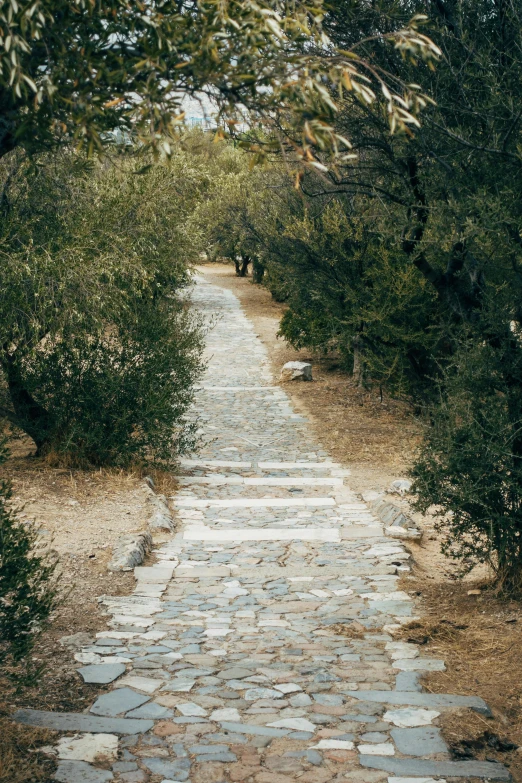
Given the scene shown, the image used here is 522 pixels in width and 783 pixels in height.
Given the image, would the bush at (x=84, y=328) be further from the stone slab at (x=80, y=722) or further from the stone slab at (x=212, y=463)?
the stone slab at (x=80, y=722)

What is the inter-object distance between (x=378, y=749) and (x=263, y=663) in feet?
4.62

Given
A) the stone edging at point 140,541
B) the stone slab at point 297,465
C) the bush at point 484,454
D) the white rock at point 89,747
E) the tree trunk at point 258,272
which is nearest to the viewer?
the white rock at point 89,747

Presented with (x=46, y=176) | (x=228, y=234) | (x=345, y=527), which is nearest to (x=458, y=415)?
(x=345, y=527)

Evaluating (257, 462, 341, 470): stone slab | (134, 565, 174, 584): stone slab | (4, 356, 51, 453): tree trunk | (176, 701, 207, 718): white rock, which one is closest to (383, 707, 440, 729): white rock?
(176, 701, 207, 718): white rock

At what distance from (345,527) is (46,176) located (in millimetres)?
5428

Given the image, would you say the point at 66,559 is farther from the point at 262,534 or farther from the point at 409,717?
the point at 409,717

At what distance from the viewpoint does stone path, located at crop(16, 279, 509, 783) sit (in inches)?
167

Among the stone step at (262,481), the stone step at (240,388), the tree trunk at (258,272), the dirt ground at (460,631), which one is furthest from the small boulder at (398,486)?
the tree trunk at (258,272)

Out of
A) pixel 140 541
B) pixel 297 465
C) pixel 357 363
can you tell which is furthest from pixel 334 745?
pixel 357 363

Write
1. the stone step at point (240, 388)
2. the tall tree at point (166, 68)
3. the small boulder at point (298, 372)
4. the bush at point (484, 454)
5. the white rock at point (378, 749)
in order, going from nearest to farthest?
1. the tall tree at point (166, 68)
2. the white rock at point (378, 749)
3. the bush at point (484, 454)
4. the stone step at point (240, 388)
5. the small boulder at point (298, 372)

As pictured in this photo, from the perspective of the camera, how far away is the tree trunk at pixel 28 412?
433 inches

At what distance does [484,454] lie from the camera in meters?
6.52

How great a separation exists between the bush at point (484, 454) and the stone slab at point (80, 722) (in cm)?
307

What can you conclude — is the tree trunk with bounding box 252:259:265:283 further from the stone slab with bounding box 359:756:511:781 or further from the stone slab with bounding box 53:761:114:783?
the stone slab with bounding box 53:761:114:783
